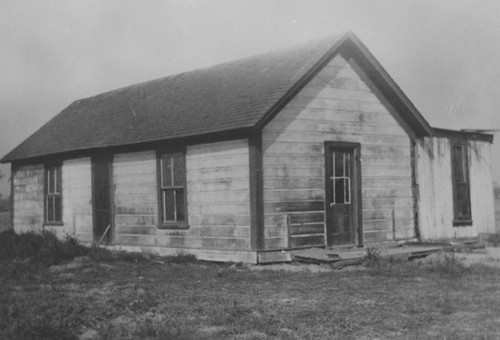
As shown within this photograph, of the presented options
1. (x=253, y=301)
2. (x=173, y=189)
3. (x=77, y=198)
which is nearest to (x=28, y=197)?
(x=77, y=198)

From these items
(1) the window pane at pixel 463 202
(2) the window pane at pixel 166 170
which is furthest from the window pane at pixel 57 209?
(1) the window pane at pixel 463 202

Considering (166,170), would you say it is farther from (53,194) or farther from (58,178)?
(53,194)

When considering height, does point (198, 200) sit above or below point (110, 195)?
below

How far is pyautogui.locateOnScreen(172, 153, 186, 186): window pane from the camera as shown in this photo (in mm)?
15154

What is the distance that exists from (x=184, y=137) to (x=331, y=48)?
398cm

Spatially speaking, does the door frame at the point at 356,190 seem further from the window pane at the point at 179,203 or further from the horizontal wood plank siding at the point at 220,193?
the window pane at the point at 179,203

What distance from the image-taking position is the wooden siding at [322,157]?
1362 centimetres

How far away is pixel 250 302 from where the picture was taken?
8664mm

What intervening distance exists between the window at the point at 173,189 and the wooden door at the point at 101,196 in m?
2.58

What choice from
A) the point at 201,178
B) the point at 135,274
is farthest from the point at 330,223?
the point at 135,274

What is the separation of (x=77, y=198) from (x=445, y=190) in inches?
429

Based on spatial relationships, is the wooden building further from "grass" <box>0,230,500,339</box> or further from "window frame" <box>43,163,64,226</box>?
"grass" <box>0,230,500,339</box>

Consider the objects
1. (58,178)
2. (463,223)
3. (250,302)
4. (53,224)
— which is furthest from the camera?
(53,224)

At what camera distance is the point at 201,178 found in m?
14.6
